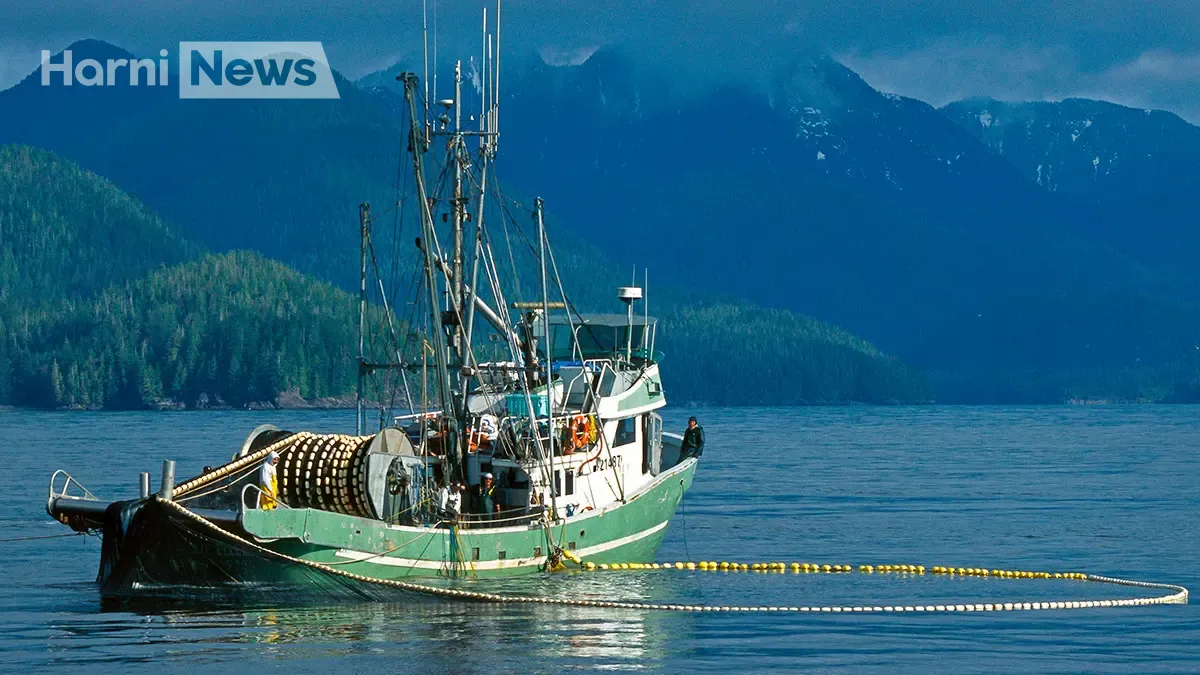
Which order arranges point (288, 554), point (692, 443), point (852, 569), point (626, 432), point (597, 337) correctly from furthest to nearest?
1. point (692, 443)
2. point (597, 337)
3. point (852, 569)
4. point (626, 432)
5. point (288, 554)

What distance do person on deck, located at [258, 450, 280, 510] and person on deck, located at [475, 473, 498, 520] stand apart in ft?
23.8

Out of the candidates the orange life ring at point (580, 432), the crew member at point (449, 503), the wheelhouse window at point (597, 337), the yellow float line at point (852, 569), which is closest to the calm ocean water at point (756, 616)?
the yellow float line at point (852, 569)

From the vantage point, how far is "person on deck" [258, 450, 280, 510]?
163 feet

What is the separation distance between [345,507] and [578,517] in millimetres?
8006

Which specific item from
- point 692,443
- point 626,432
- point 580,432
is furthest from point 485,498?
point 692,443

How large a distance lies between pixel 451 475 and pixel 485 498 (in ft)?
3.80

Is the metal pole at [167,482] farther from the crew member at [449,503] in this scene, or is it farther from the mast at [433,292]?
the mast at [433,292]

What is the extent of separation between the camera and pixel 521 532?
5475 centimetres

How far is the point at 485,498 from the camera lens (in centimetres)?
5562

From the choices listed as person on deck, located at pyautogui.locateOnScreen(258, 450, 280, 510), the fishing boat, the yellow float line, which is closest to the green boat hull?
the fishing boat

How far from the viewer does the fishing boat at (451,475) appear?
4959cm

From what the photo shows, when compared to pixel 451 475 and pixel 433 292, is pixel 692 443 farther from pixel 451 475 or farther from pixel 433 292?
pixel 433 292

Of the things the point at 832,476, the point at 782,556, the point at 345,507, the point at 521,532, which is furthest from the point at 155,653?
the point at 832,476

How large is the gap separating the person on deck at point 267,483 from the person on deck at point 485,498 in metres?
7.24
